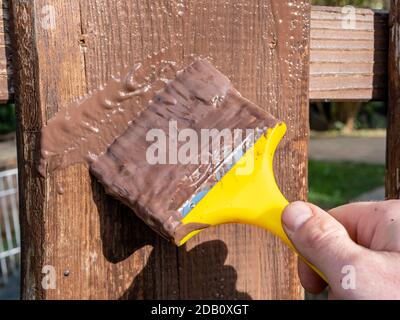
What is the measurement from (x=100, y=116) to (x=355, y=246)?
431mm

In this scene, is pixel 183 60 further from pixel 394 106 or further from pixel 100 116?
pixel 394 106

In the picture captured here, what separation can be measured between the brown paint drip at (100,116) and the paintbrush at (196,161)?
2 centimetres

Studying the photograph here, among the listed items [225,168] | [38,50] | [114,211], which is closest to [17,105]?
[38,50]

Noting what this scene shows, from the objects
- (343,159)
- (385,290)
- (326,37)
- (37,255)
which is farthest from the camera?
(343,159)

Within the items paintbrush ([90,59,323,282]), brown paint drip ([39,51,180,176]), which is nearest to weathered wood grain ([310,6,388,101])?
paintbrush ([90,59,323,282])

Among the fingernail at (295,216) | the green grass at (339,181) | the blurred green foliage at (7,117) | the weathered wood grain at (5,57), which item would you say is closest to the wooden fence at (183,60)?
the weathered wood grain at (5,57)

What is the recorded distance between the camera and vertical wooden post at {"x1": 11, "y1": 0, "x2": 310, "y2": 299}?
0.76m

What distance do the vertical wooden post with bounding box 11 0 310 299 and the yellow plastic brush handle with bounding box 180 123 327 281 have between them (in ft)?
0.31

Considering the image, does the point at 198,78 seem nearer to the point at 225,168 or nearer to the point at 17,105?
the point at 225,168

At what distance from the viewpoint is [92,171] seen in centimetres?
78

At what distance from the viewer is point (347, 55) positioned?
91cm

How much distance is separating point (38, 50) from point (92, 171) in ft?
0.65

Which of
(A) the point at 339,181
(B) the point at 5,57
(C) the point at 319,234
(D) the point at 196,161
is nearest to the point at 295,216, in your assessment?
(C) the point at 319,234

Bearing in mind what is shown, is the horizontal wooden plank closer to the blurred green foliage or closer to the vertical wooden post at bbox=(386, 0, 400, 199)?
the vertical wooden post at bbox=(386, 0, 400, 199)
